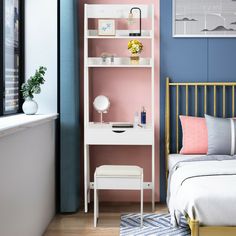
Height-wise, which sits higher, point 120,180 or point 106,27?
point 106,27

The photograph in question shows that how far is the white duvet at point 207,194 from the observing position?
9.11 ft

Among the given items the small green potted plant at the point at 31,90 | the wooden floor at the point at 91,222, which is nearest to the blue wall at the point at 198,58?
the wooden floor at the point at 91,222

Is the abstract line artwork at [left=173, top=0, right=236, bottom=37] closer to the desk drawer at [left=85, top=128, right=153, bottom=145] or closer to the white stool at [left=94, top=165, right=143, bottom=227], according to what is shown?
the desk drawer at [left=85, top=128, right=153, bottom=145]

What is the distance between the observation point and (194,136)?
4.11 m

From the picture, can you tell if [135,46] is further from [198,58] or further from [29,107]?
[29,107]

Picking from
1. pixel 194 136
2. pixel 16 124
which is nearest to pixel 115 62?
pixel 194 136

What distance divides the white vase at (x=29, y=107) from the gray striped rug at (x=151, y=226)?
116 centimetres

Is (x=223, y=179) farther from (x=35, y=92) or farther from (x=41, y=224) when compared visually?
(x=35, y=92)

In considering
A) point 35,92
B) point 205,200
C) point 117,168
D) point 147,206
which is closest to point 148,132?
point 117,168

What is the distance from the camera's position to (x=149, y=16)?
4250mm

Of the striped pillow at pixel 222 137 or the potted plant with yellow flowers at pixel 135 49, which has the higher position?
the potted plant with yellow flowers at pixel 135 49

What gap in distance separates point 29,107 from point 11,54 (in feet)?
1.57

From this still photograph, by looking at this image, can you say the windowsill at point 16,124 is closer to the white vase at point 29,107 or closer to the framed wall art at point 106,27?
the white vase at point 29,107

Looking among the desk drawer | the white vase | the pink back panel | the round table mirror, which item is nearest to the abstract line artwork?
the pink back panel
